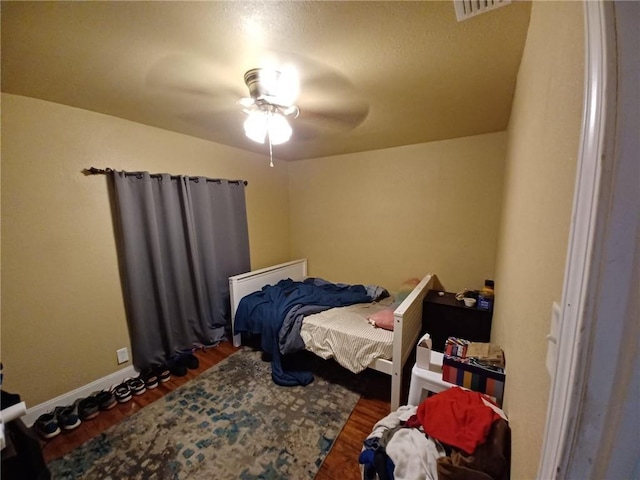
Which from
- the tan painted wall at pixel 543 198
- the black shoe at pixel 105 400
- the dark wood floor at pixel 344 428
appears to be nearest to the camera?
the tan painted wall at pixel 543 198

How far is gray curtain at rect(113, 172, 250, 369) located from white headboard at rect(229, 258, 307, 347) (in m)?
0.21

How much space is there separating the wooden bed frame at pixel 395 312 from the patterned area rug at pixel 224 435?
1.26 feet

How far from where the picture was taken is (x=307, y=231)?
147 inches

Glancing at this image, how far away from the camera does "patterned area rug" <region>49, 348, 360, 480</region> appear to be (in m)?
1.40

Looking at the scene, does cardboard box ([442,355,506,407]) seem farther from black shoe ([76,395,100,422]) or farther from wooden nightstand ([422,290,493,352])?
black shoe ([76,395,100,422])

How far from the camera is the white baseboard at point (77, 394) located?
1.71m

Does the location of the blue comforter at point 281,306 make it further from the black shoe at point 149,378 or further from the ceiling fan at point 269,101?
the ceiling fan at point 269,101

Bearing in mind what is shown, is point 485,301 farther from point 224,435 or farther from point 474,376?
point 224,435

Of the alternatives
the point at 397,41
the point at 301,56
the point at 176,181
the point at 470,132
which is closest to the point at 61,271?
the point at 176,181

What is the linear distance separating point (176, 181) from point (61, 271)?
110 centimetres

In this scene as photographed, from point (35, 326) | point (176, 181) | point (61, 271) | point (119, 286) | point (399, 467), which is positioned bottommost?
point (399, 467)

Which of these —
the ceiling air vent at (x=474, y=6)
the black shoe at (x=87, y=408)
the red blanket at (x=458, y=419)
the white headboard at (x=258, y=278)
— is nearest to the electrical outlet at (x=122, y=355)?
the black shoe at (x=87, y=408)

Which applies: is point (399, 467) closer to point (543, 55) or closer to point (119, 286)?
point (543, 55)

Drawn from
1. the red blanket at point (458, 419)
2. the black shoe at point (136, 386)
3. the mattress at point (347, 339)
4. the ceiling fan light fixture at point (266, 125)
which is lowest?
the black shoe at point (136, 386)
